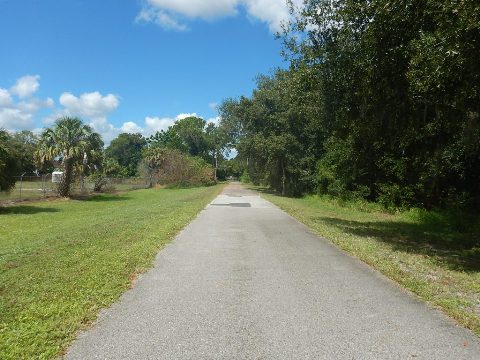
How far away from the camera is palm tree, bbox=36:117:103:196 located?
116 feet

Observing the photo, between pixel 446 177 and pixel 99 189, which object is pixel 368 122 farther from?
pixel 99 189

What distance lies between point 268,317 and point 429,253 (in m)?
7.09

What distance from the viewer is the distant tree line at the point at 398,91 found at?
28.0ft

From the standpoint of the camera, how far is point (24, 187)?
43188mm

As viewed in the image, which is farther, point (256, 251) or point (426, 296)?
point (256, 251)

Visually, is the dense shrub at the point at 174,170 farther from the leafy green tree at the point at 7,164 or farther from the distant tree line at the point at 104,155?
the leafy green tree at the point at 7,164

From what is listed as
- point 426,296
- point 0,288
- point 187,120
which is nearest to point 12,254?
point 0,288

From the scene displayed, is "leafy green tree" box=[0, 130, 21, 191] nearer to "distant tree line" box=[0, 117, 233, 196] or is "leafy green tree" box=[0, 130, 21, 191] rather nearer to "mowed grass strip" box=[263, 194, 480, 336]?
"distant tree line" box=[0, 117, 233, 196]

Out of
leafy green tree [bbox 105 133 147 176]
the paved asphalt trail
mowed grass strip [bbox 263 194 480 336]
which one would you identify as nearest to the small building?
mowed grass strip [bbox 263 194 480 336]

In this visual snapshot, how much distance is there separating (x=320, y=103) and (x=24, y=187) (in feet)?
120

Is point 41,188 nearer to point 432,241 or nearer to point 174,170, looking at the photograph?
point 174,170

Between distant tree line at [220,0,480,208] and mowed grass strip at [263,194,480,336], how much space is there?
8.30 feet

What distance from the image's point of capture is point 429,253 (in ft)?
35.9

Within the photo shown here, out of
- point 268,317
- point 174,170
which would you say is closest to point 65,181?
point 174,170
